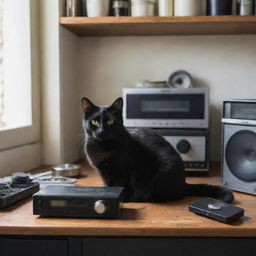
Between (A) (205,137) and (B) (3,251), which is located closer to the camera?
(B) (3,251)

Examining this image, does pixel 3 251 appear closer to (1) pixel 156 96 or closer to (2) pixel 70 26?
(1) pixel 156 96

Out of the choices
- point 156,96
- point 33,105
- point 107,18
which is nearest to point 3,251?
point 33,105

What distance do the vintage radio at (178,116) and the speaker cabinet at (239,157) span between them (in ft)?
0.50

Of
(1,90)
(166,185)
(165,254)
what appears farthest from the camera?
(1,90)

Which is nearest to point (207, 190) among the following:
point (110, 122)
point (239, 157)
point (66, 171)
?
point (239, 157)

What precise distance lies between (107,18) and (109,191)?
0.70 m

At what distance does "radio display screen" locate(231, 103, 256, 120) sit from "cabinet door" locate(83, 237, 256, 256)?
411mm

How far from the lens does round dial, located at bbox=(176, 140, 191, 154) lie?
1235 mm

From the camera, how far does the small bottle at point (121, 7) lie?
50.8 inches

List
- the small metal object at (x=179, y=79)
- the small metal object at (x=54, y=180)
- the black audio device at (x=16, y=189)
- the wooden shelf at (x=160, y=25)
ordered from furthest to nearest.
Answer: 1. the small metal object at (x=179, y=79)
2. the wooden shelf at (x=160, y=25)
3. the small metal object at (x=54, y=180)
4. the black audio device at (x=16, y=189)

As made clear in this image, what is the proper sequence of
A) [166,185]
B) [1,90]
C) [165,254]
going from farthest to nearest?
[1,90], [166,185], [165,254]

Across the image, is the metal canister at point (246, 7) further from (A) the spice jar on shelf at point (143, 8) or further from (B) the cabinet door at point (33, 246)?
(B) the cabinet door at point (33, 246)

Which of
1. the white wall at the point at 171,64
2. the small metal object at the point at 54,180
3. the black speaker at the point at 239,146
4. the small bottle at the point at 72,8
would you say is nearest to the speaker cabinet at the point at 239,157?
the black speaker at the point at 239,146

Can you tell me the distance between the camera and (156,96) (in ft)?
4.25
